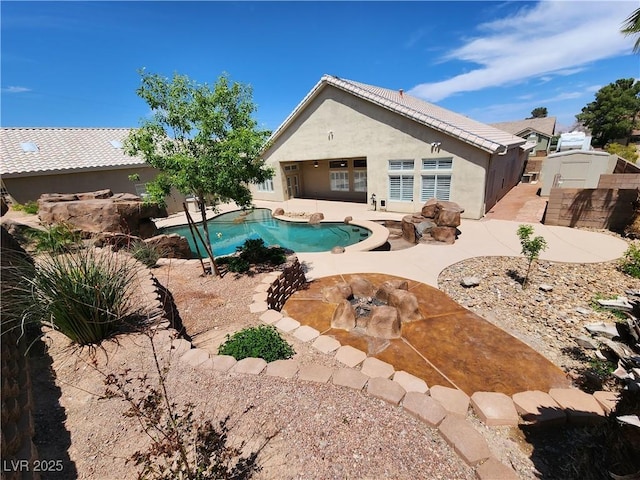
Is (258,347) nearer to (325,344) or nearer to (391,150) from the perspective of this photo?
(325,344)

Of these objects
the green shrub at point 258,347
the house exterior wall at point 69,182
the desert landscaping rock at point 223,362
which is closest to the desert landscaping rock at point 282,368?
the green shrub at point 258,347

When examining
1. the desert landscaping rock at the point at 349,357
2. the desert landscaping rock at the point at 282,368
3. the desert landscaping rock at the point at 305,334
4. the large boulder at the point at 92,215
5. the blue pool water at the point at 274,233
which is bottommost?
the blue pool water at the point at 274,233

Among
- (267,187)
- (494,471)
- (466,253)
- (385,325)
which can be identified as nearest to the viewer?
(494,471)

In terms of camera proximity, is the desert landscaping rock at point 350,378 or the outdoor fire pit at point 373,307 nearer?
the desert landscaping rock at point 350,378

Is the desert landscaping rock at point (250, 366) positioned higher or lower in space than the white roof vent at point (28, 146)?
lower

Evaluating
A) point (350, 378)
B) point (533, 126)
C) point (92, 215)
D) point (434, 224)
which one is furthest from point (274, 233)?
point (533, 126)

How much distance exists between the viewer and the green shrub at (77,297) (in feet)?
11.7

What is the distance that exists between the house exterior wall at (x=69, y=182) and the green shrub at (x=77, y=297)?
8.88 metres

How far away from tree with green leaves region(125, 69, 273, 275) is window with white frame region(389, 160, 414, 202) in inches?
414

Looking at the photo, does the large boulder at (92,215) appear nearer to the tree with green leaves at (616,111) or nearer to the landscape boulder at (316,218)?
the landscape boulder at (316,218)

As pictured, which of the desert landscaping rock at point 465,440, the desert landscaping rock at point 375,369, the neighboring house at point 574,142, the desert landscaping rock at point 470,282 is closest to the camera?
the desert landscaping rock at point 465,440

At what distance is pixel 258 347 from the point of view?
13.5 ft

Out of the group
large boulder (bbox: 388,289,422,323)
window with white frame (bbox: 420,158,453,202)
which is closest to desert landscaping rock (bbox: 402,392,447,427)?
large boulder (bbox: 388,289,422,323)

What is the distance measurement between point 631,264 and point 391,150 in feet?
34.3
